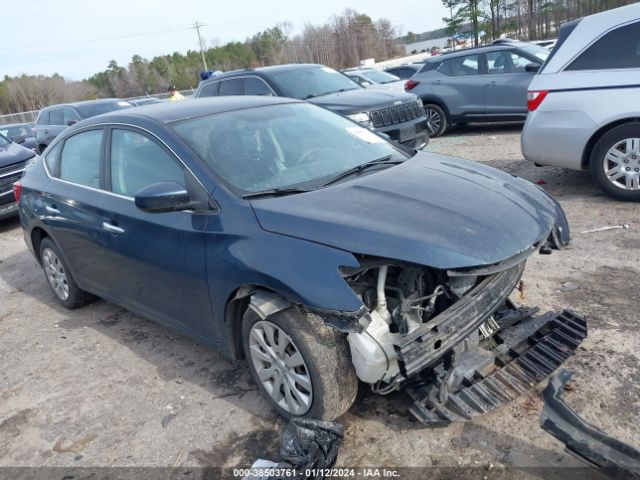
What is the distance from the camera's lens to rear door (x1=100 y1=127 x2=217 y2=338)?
3178 millimetres

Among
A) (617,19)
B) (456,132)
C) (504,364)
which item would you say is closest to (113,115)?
(504,364)

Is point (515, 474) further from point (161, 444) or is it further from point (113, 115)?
point (113, 115)

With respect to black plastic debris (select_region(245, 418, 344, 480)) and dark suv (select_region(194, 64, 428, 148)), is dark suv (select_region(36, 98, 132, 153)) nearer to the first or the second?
dark suv (select_region(194, 64, 428, 148))

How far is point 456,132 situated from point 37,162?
896 centimetres

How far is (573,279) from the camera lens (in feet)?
13.9

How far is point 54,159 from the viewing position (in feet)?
15.5

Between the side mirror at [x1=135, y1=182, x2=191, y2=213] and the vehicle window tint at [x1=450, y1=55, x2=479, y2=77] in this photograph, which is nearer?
the side mirror at [x1=135, y1=182, x2=191, y2=213]

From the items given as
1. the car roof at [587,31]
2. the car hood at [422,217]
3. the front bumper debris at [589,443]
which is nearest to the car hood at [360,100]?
the car roof at [587,31]

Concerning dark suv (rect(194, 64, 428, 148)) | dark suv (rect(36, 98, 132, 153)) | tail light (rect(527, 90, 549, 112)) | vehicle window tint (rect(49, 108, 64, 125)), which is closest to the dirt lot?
tail light (rect(527, 90, 549, 112))

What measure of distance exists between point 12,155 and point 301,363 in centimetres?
810

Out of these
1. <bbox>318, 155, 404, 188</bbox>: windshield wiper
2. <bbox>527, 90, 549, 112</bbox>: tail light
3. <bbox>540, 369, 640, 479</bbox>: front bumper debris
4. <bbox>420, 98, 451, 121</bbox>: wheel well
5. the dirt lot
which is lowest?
the dirt lot

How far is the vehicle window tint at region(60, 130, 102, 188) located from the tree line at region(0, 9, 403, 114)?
55871 millimetres

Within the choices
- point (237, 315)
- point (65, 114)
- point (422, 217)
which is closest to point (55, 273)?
point (237, 315)

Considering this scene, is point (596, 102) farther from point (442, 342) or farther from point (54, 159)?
point (54, 159)
